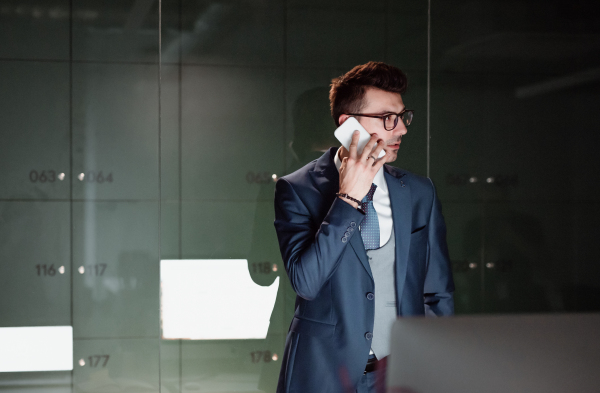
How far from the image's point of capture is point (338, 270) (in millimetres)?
1564

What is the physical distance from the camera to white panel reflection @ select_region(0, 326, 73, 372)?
3.05 m

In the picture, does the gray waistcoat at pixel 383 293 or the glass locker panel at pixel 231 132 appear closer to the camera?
the gray waistcoat at pixel 383 293

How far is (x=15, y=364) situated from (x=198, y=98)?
1965mm

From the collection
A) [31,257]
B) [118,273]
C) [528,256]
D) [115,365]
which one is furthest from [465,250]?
[31,257]

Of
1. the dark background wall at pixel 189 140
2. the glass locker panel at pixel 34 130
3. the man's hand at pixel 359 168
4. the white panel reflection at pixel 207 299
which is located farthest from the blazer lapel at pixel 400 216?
the glass locker panel at pixel 34 130

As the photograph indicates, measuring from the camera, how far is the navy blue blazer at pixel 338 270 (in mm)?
1501

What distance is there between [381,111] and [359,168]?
27 centimetres

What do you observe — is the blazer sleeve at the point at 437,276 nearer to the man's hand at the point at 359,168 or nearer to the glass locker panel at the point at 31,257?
the man's hand at the point at 359,168

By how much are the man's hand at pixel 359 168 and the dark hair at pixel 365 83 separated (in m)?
0.16

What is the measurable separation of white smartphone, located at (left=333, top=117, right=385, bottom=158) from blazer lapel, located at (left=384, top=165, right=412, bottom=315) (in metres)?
0.11

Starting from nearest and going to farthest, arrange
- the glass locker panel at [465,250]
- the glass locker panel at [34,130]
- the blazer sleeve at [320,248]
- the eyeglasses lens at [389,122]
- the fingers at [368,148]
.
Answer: the blazer sleeve at [320,248]
the fingers at [368,148]
the eyeglasses lens at [389,122]
the glass locker panel at [34,130]
the glass locker panel at [465,250]

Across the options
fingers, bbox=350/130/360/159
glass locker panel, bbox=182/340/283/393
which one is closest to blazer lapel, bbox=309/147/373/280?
fingers, bbox=350/130/360/159

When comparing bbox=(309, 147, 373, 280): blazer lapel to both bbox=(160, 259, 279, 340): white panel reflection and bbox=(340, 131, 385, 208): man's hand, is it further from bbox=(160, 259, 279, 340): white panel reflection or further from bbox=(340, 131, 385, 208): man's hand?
bbox=(160, 259, 279, 340): white panel reflection

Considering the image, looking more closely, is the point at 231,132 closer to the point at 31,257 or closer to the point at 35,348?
the point at 31,257
